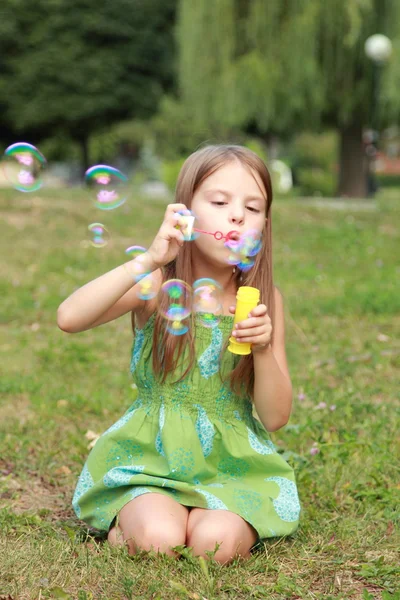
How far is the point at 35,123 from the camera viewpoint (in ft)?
80.0

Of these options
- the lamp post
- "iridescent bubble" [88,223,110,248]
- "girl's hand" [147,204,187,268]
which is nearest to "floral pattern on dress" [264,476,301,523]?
"girl's hand" [147,204,187,268]

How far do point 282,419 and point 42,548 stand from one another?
786 mm

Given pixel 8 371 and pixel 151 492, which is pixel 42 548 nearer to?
pixel 151 492

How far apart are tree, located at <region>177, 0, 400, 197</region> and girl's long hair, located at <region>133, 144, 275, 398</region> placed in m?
9.38

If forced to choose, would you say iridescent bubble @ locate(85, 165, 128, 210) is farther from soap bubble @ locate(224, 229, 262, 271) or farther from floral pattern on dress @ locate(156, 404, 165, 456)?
floral pattern on dress @ locate(156, 404, 165, 456)

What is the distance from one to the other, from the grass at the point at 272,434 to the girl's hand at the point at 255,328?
1.95 ft

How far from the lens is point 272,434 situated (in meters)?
3.46

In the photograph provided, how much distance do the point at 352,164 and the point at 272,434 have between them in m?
10.9

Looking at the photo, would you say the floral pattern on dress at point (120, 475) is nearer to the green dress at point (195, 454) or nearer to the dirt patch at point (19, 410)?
the green dress at point (195, 454)

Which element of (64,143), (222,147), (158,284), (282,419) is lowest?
(282,419)

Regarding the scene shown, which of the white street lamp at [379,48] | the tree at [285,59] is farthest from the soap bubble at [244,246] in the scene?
the tree at [285,59]

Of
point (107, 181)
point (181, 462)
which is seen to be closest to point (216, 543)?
point (181, 462)

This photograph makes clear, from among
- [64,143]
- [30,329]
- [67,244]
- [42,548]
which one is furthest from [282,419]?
[64,143]

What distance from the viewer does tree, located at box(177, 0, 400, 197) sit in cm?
1155
